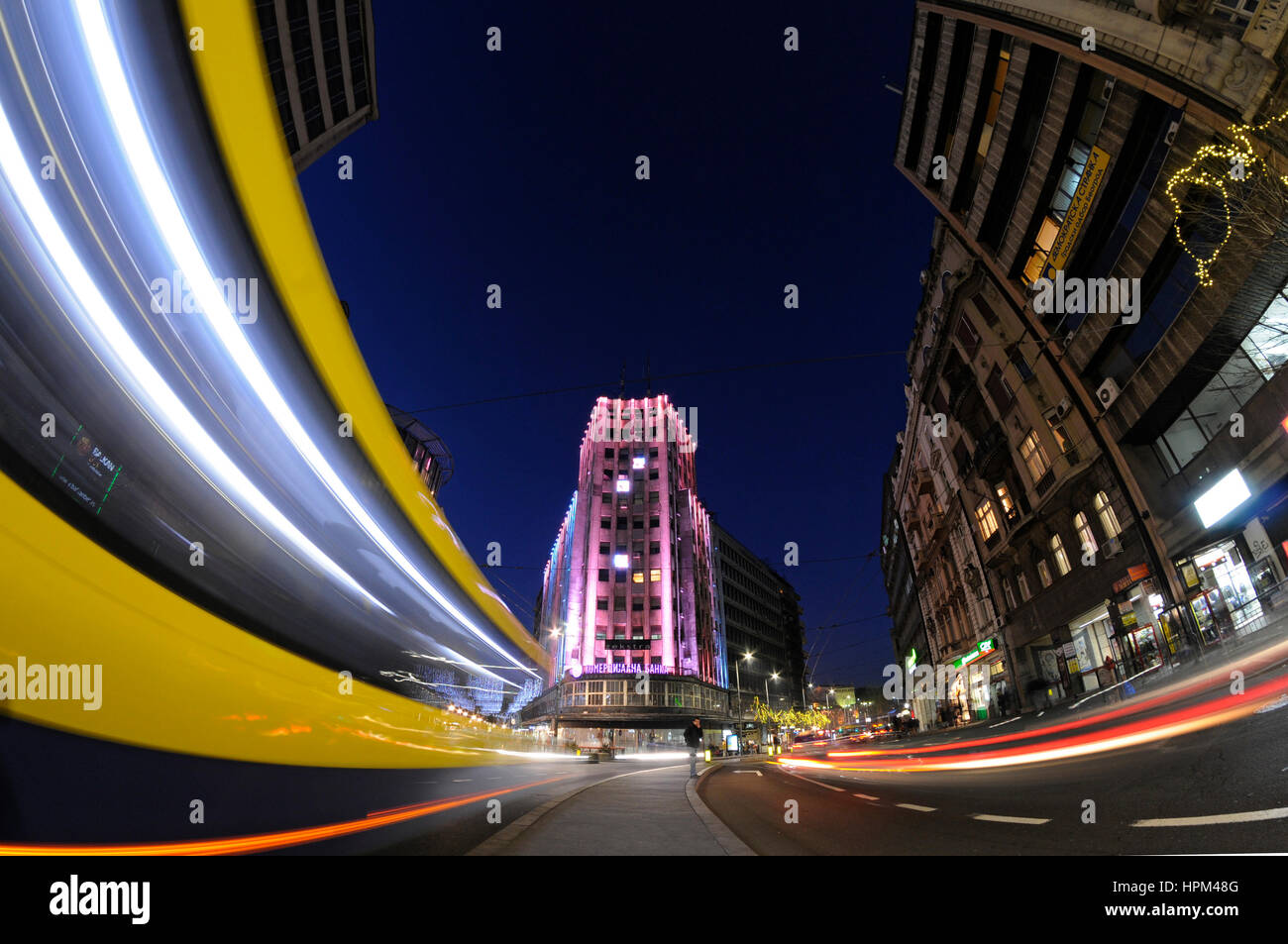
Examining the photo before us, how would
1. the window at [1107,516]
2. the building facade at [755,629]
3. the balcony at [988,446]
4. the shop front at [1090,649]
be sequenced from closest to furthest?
the window at [1107,516] < the shop front at [1090,649] < the balcony at [988,446] < the building facade at [755,629]

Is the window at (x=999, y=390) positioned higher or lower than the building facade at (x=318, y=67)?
Answer: lower

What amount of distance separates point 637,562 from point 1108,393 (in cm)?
5939


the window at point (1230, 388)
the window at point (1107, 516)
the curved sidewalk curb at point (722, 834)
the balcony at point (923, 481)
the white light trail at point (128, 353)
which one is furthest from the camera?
the balcony at point (923, 481)

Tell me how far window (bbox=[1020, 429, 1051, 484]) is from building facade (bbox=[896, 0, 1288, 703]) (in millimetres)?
136

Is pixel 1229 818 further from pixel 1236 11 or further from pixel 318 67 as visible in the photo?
pixel 318 67

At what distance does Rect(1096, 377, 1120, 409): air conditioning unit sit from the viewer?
18703 millimetres

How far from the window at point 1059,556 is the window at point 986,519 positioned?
17.2 feet

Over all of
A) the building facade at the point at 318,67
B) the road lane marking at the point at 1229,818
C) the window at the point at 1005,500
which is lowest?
the road lane marking at the point at 1229,818

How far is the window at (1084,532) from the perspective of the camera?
21.2 m

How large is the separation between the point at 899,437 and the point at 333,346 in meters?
52.0

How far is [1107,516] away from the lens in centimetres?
2039

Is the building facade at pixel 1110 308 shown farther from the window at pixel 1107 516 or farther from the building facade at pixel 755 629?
the building facade at pixel 755 629

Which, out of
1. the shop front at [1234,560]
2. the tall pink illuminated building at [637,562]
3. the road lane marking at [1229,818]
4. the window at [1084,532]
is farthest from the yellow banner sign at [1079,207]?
the tall pink illuminated building at [637,562]

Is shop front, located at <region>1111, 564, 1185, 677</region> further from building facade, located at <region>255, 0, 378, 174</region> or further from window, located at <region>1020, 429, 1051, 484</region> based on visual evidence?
building facade, located at <region>255, 0, 378, 174</region>
